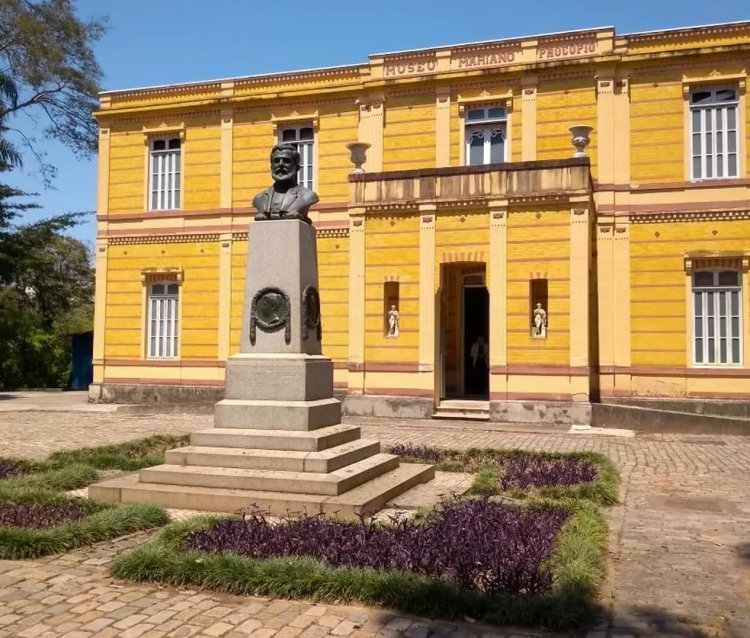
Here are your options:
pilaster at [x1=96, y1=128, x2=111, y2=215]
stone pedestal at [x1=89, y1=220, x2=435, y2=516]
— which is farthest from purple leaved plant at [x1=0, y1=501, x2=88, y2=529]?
pilaster at [x1=96, y1=128, x2=111, y2=215]

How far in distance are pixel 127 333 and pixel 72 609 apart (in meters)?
19.3

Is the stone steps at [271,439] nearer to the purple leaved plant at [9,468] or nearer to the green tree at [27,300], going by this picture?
the purple leaved plant at [9,468]

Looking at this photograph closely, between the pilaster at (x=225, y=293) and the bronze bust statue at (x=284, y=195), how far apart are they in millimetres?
12631

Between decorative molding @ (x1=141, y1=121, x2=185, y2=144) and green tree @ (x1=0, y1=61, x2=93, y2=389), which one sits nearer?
decorative molding @ (x1=141, y1=121, x2=185, y2=144)

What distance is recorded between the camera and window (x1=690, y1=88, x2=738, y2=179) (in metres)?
18.7

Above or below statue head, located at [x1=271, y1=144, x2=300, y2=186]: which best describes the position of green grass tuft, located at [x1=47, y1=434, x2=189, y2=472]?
below

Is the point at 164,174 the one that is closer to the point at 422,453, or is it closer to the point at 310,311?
the point at 422,453

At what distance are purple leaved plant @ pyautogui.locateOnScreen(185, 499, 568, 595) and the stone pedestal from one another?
1.04 metres

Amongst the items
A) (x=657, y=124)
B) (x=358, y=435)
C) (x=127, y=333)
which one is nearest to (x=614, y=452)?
(x=358, y=435)

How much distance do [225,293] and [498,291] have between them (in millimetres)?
8591

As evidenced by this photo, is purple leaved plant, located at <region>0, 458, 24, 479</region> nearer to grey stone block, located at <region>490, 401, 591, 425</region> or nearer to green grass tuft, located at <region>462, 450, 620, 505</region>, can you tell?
green grass tuft, located at <region>462, 450, 620, 505</region>

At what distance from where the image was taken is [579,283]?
1748 centimetres

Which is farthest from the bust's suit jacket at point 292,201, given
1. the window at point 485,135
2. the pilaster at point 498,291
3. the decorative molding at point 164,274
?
the decorative molding at point 164,274

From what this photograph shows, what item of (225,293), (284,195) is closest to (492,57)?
(225,293)
